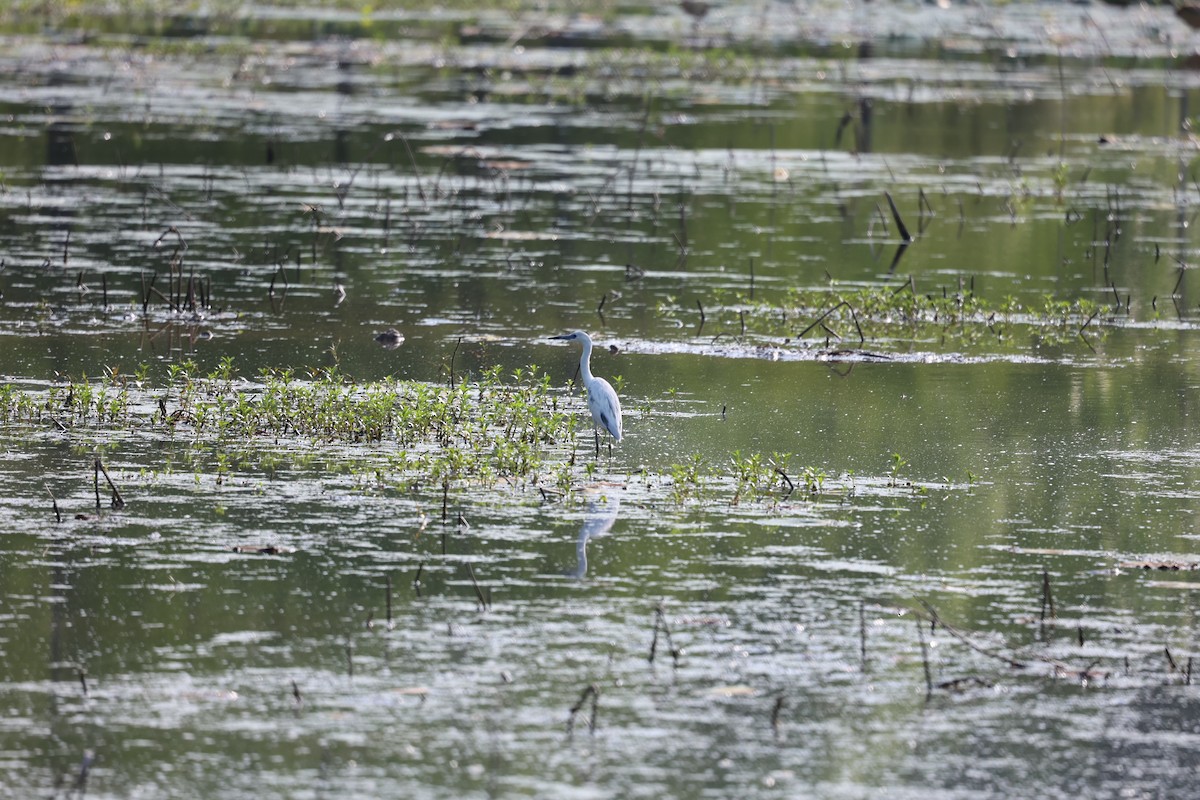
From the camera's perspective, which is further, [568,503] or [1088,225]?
[1088,225]

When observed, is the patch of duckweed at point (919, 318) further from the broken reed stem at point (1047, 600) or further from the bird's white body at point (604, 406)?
the broken reed stem at point (1047, 600)

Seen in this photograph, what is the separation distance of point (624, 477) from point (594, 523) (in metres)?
0.89

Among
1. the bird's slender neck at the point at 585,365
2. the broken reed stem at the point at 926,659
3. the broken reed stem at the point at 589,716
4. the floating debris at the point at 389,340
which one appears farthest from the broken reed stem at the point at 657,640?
the floating debris at the point at 389,340

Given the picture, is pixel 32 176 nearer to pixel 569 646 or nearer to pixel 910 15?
pixel 569 646

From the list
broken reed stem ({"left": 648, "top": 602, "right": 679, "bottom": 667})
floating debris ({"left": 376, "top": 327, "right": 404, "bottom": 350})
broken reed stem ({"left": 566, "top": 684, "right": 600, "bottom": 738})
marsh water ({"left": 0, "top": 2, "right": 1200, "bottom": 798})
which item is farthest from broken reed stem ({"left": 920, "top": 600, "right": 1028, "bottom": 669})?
floating debris ({"left": 376, "top": 327, "right": 404, "bottom": 350})

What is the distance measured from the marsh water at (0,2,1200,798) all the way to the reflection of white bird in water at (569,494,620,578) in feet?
0.11

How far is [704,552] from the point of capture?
9016mm

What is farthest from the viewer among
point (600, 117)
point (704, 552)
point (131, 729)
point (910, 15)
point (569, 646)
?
point (910, 15)

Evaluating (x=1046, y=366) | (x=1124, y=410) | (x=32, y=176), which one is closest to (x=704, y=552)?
(x=1124, y=410)

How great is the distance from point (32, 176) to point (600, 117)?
8748mm

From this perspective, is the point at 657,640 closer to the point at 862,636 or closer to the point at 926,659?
the point at 862,636

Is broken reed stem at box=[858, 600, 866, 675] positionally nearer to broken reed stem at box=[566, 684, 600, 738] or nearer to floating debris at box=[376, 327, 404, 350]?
broken reed stem at box=[566, 684, 600, 738]

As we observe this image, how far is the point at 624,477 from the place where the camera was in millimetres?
10242

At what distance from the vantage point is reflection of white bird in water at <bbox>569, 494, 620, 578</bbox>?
881 centimetres
